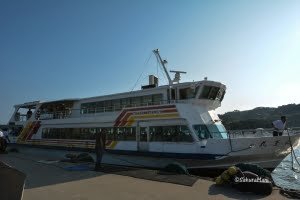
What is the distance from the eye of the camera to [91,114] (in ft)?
67.6

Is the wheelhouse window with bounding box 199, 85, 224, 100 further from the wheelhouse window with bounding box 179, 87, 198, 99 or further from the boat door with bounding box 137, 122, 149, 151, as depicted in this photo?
the boat door with bounding box 137, 122, 149, 151

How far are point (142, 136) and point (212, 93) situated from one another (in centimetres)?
415

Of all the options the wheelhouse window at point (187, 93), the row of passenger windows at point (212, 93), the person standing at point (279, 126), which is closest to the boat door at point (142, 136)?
the wheelhouse window at point (187, 93)

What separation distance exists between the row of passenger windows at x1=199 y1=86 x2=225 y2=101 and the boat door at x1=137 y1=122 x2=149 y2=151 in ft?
10.4

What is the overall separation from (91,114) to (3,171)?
15.4 meters

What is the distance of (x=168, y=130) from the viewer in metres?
15.9

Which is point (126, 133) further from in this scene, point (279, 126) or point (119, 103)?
point (279, 126)

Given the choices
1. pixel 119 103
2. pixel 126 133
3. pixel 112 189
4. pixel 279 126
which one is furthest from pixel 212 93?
pixel 112 189

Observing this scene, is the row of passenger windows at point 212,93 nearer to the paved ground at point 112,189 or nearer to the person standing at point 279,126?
the person standing at point 279,126

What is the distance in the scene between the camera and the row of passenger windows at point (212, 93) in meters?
16.5

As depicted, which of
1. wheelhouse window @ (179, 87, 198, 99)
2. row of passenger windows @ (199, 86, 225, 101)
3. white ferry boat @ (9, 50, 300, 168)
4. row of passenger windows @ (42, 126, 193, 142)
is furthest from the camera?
row of passenger windows @ (199, 86, 225, 101)

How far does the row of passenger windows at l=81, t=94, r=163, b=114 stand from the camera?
17.5 meters

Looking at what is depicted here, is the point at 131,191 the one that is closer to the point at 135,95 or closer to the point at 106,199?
the point at 106,199

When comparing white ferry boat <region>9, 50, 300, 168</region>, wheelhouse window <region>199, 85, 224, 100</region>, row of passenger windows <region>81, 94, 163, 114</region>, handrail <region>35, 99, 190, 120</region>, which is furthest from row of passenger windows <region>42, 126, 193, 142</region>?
wheelhouse window <region>199, 85, 224, 100</region>
